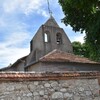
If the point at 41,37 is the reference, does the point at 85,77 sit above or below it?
below

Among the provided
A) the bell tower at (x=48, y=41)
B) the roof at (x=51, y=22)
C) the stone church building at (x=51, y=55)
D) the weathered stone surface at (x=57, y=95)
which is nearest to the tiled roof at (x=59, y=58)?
the stone church building at (x=51, y=55)

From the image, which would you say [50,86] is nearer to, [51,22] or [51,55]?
[51,55]

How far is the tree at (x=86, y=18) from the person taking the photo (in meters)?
16.5

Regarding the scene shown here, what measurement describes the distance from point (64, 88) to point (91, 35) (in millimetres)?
8468

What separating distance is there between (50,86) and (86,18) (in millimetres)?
10429

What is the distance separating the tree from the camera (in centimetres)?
1648

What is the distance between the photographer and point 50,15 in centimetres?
2616

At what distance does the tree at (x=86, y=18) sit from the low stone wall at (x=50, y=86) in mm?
7338

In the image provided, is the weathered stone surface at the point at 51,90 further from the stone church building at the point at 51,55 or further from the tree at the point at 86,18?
the stone church building at the point at 51,55

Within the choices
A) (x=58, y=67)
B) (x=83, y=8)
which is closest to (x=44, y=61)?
(x=58, y=67)

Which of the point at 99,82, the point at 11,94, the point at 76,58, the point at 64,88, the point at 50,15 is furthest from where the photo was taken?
the point at 50,15

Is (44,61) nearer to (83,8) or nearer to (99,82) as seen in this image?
(83,8)

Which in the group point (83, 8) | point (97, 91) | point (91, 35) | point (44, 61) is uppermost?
point (83, 8)

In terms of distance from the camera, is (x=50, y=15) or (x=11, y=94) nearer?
(x=11, y=94)
